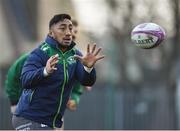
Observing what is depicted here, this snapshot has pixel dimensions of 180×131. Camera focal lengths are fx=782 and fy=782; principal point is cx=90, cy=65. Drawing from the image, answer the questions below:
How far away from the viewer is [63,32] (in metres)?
8.76

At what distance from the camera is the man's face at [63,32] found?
873 cm

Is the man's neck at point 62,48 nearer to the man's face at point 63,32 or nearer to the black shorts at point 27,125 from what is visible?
the man's face at point 63,32

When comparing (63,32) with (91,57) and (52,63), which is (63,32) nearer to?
(91,57)

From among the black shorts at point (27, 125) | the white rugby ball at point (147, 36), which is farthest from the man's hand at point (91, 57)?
the black shorts at point (27, 125)

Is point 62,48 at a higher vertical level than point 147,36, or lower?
lower

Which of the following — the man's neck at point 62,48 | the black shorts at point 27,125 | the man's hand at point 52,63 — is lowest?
the black shorts at point 27,125

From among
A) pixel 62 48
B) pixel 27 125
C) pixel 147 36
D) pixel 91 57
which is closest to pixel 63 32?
pixel 62 48

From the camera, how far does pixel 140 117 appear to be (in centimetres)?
2420

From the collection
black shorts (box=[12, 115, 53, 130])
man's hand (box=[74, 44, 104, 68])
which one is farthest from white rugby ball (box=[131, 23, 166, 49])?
black shorts (box=[12, 115, 53, 130])

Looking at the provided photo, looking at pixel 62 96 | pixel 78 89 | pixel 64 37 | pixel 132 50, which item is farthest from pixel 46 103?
pixel 132 50

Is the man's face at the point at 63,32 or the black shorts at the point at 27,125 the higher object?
the man's face at the point at 63,32

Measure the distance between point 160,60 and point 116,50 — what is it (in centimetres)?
221

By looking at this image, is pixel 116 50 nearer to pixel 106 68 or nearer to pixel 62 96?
pixel 106 68

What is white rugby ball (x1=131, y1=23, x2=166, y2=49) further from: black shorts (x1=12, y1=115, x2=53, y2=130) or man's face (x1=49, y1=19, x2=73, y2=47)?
black shorts (x1=12, y1=115, x2=53, y2=130)
